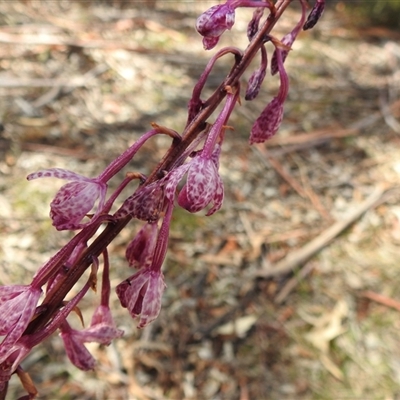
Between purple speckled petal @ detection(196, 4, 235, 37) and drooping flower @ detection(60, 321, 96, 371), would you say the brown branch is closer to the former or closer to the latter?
drooping flower @ detection(60, 321, 96, 371)

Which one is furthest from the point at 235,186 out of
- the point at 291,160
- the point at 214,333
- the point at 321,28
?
the point at 321,28

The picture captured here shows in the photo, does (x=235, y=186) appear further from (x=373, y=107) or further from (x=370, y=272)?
(x=373, y=107)

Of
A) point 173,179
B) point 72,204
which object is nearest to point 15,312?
point 72,204

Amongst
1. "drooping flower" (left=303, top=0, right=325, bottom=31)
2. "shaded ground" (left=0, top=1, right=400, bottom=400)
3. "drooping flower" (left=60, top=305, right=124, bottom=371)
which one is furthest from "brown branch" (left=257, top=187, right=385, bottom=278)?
"drooping flower" (left=303, top=0, right=325, bottom=31)

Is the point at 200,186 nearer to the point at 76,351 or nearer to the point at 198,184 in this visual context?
the point at 198,184

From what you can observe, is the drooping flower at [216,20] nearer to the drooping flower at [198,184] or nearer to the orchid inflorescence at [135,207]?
the orchid inflorescence at [135,207]

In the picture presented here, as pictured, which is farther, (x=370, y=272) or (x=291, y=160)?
(x=291, y=160)
